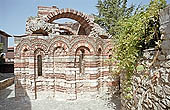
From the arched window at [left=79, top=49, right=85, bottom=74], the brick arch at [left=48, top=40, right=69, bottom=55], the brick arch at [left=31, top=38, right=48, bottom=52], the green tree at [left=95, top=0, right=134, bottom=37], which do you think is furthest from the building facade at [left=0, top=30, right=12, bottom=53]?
the arched window at [left=79, top=49, right=85, bottom=74]

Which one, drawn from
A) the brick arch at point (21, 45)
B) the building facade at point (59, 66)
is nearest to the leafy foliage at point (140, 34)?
the building facade at point (59, 66)

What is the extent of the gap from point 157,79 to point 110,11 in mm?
16579

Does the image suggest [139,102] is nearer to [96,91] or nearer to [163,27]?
[163,27]

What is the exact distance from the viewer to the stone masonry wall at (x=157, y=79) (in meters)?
2.60

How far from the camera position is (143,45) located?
3.84 meters

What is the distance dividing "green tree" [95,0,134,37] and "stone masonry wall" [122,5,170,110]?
1443 centimetres

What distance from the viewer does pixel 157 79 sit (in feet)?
9.64

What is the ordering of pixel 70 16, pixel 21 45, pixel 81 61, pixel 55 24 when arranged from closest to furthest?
pixel 81 61, pixel 21 45, pixel 55 24, pixel 70 16

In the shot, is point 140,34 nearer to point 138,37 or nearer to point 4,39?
point 138,37

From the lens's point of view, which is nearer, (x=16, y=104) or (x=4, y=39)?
(x=16, y=104)

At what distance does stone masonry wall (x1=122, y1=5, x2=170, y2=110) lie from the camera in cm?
260

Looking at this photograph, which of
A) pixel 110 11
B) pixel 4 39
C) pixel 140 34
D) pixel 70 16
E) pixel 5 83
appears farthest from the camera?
pixel 4 39

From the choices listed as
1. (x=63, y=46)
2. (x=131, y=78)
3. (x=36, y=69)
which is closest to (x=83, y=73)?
(x=63, y=46)

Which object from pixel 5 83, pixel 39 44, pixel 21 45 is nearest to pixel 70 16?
pixel 39 44
